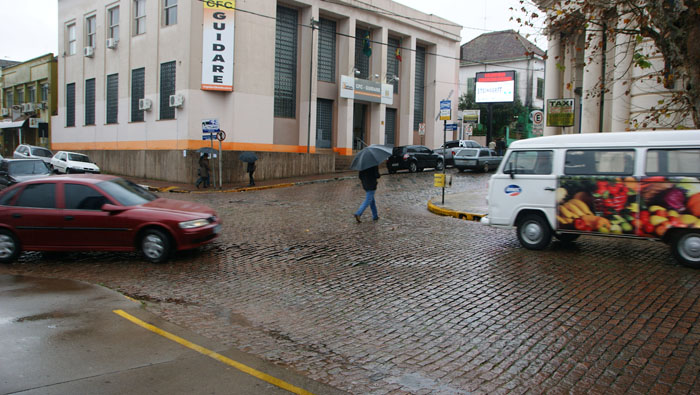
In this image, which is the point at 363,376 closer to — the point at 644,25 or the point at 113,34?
the point at 644,25

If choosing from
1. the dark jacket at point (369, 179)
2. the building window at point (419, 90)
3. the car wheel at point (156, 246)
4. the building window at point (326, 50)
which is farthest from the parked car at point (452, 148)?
the car wheel at point (156, 246)

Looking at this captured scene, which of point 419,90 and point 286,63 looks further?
point 419,90

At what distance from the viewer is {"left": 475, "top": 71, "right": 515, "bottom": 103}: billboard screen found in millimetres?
52728

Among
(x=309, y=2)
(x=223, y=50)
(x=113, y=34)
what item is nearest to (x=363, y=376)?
(x=223, y=50)

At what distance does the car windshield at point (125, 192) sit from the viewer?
30.6ft

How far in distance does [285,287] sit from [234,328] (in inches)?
68.0

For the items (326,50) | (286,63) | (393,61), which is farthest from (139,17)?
(393,61)

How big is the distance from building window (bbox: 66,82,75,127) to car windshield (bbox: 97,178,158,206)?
33.7m

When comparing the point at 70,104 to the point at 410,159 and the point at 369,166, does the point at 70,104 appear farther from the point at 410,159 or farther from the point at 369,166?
the point at 369,166

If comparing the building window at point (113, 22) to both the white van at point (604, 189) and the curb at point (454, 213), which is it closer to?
the curb at point (454, 213)

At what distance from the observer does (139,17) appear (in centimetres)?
3167

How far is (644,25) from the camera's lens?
11.9 metres

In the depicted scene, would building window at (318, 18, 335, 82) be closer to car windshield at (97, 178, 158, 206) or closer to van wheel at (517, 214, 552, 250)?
car windshield at (97, 178, 158, 206)

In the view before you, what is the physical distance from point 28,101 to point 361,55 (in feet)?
110
